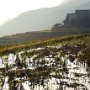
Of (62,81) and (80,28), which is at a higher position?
(62,81)

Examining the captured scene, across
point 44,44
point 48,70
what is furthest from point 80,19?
point 48,70

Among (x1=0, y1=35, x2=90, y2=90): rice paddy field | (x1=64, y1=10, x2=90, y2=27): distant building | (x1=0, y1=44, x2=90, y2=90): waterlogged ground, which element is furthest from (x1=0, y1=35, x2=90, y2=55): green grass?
(x1=64, y1=10, x2=90, y2=27): distant building

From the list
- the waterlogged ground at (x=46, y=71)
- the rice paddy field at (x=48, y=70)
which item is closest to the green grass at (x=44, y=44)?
the rice paddy field at (x=48, y=70)

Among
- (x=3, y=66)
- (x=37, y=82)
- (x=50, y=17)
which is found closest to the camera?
(x=37, y=82)

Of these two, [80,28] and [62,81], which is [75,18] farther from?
[62,81]

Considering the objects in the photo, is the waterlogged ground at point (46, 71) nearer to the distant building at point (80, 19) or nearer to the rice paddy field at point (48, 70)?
the rice paddy field at point (48, 70)

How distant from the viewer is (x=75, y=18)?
195 ft

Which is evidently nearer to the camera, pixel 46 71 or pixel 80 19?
pixel 46 71

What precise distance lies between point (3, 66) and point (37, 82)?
5387 millimetres

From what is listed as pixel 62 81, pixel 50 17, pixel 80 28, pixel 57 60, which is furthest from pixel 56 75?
pixel 50 17

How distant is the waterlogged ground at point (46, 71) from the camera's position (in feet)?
46.2

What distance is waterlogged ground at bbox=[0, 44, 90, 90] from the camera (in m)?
14.1

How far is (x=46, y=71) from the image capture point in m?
16.8

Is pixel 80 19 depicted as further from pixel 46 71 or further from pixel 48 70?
pixel 46 71
